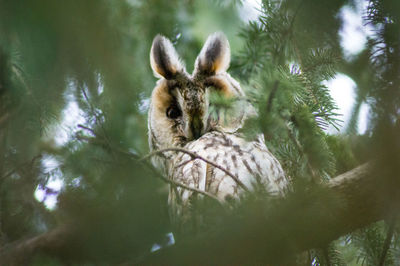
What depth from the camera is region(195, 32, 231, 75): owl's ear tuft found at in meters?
2.18

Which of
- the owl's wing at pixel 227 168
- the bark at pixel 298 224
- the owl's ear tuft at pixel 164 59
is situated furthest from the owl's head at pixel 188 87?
the bark at pixel 298 224

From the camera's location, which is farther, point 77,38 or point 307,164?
point 307,164

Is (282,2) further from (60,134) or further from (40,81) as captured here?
(60,134)

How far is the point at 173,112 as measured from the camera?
7.57 feet

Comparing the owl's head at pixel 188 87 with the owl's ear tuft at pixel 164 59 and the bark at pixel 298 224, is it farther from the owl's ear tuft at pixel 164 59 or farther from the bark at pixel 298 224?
the bark at pixel 298 224

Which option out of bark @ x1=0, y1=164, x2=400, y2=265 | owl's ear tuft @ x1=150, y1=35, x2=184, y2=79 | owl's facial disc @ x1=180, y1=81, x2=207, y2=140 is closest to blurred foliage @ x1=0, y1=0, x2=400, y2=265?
bark @ x1=0, y1=164, x2=400, y2=265

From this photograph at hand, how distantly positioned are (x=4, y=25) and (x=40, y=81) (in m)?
0.24

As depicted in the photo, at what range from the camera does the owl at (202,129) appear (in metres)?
1.78

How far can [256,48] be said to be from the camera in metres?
1.29

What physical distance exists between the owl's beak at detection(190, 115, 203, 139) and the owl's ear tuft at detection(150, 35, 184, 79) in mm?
327

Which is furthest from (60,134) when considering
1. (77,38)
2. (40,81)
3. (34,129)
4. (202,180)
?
(77,38)

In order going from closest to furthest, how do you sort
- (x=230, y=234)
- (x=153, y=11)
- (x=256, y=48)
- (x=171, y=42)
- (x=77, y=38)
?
1. (x=77, y=38)
2. (x=230, y=234)
3. (x=256, y=48)
4. (x=153, y=11)
5. (x=171, y=42)

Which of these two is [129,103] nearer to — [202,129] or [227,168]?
[227,168]

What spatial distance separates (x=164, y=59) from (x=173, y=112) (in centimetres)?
34
